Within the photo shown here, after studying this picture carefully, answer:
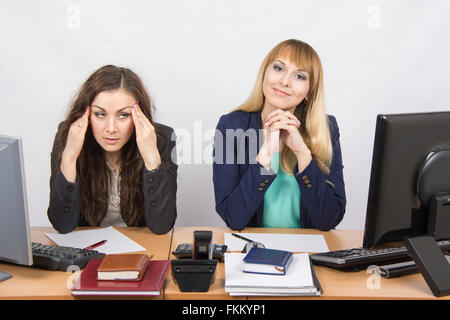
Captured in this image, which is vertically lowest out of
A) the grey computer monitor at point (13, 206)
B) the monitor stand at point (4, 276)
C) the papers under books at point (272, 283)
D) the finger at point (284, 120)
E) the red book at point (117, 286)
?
the monitor stand at point (4, 276)

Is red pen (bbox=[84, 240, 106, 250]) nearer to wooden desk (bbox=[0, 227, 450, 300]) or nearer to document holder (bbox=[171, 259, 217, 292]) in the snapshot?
wooden desk (bbox=[0, 227, 450, 300])

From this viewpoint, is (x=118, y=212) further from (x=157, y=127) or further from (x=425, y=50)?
(x=425, y=50)

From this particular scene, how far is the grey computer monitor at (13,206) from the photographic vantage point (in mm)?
1368

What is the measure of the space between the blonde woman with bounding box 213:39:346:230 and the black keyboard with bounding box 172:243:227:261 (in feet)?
1.15

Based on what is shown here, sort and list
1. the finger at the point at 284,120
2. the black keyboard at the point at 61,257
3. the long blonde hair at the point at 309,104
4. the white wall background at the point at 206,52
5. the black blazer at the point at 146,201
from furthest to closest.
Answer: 1. the white wall background at the point at 206,52
2. the long blonde hair at the point at 309,104
3. the finger at the point at 284,120
4. the black blazer at the point at 146,201
5. the black keyboard at the point at 61,257

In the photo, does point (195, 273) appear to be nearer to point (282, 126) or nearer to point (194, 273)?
point (194, 273)

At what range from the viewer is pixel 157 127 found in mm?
2248

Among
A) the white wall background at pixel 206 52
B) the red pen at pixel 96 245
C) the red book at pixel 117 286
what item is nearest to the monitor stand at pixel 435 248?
the red book at pixel 117 286

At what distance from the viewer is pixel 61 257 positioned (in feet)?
5.20

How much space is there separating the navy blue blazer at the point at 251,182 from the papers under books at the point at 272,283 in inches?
22.9

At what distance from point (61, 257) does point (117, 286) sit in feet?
1.01

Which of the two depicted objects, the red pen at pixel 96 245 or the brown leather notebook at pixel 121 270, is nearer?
the brown leather notebook at pixel 121 270

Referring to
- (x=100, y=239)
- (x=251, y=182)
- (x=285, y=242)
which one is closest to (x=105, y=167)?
(x=100, y=239)

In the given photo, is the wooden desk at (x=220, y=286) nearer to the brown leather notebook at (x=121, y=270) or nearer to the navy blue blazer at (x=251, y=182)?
the brown leather notebook at (x=121, y=270)
